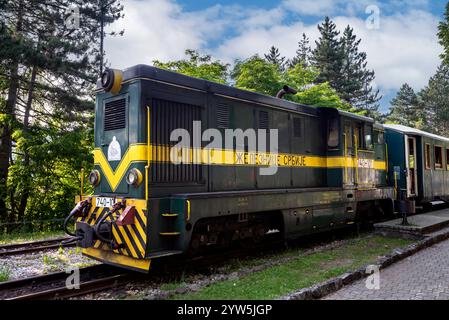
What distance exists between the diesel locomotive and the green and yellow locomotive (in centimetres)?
2

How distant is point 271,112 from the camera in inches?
311

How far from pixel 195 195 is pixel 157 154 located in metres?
0.91

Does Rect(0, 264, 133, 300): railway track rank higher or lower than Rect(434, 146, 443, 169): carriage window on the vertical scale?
lower

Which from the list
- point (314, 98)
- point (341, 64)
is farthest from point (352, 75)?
point (314, 98)

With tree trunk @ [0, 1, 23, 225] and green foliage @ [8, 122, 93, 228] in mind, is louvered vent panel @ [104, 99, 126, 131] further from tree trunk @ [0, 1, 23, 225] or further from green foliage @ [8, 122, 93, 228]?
tree trunk @ [0, 1, 23, 225]

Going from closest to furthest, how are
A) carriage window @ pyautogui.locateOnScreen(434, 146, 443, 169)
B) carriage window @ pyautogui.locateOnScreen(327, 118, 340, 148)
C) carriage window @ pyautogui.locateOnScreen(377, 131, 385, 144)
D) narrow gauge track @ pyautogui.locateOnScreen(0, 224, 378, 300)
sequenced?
narrow gauge track @ pyautogui.locateOnScreen(0, 224, 378, 300) → carriage window @ pyautogui.locateOnScreen(327, 118, 340, 148) → carriage window @ pyautogui.locateOnScreen(377, 131, 385, 144) → carriage window @ pyautogui.locateOnScreen(434, 146, 443, 169)

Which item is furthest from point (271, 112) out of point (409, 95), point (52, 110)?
point (409, 95)

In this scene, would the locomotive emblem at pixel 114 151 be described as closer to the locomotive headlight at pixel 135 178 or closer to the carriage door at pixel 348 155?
the locomotive headlight at pixel 135 178

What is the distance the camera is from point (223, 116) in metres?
6.88

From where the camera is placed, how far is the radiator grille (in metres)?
5.81

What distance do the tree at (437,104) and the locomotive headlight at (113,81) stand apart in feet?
180

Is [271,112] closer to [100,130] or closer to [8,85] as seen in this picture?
[100,130]

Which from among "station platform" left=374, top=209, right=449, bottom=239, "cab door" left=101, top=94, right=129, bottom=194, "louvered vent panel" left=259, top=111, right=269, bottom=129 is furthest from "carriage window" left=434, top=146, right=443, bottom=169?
"cab door" left=101, top=94, right=129, bottom=194
